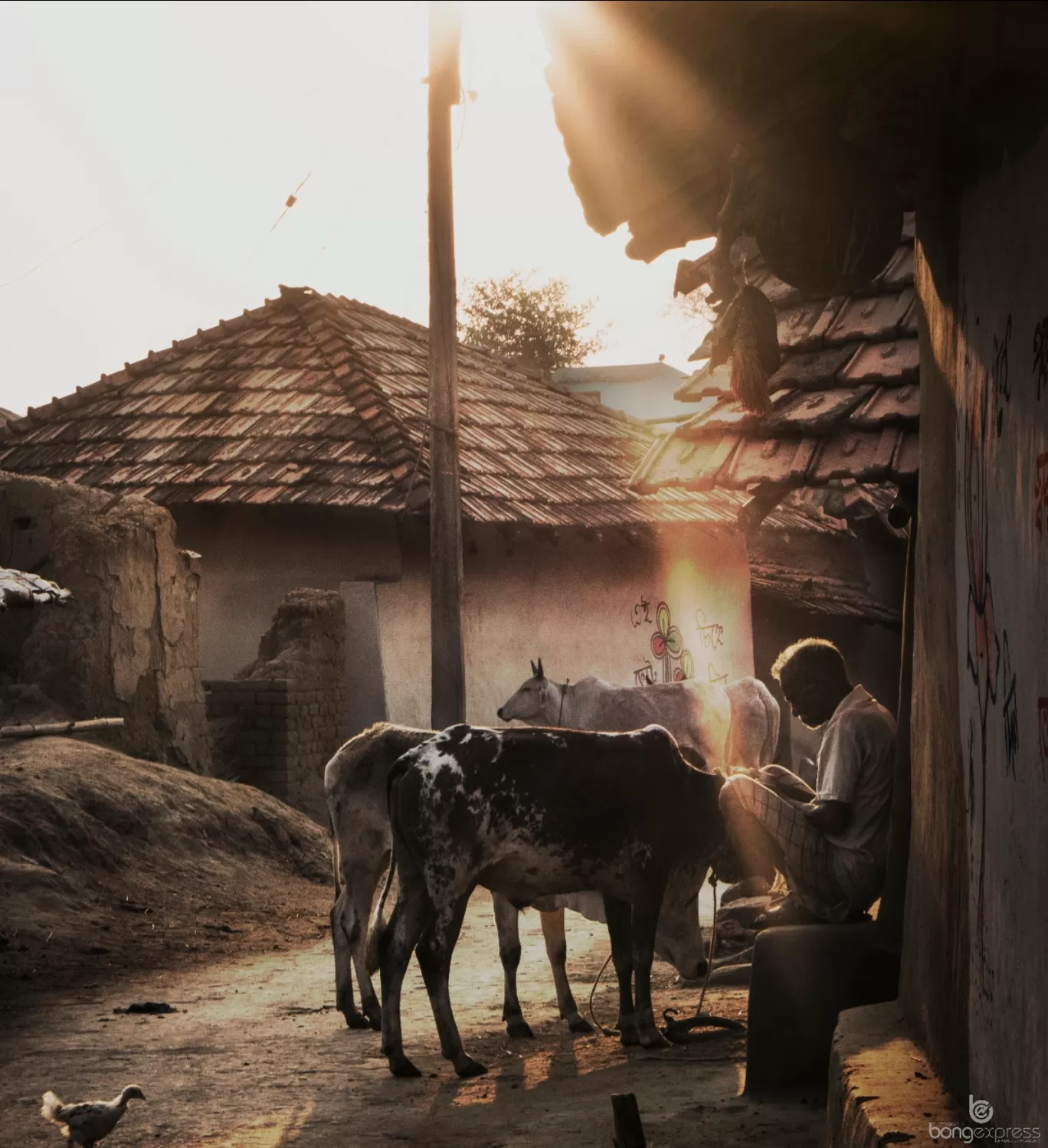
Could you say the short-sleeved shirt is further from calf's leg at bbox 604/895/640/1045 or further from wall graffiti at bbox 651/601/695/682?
wall graffiti at bbox 651/601/695/682

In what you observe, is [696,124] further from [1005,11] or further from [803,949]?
[803,949]

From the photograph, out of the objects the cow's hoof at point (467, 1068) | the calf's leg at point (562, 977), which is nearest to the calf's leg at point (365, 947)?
the calf's leg at point (562, 977)

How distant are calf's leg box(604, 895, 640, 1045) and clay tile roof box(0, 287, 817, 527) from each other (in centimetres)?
731

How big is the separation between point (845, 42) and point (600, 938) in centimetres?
881

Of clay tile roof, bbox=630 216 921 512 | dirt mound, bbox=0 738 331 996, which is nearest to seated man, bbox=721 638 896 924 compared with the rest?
clay tile roof, bbox=630 216 921 512

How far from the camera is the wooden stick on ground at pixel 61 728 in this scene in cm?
1332

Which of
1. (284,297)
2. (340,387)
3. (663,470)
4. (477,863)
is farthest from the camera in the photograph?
(284,297)

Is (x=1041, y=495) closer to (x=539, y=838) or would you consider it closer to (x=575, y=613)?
(x=539, y=838)

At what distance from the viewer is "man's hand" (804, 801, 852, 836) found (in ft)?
21.9

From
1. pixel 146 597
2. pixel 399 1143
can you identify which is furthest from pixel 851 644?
pixel 399 1143

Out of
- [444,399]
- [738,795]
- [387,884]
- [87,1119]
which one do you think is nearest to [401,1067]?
[387,884]

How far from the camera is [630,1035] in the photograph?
8.02 meters

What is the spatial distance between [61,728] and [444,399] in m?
4.20

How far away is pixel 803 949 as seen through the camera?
626cm
